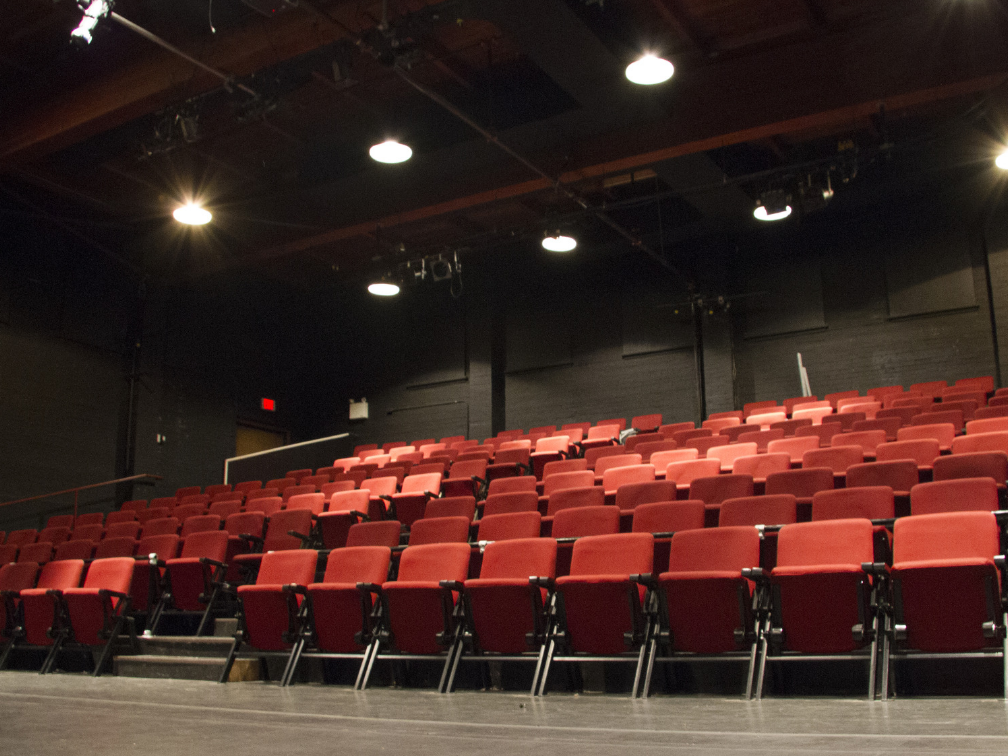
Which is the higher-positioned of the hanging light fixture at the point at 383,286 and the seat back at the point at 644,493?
the hanging light fixture at the point at 383,286

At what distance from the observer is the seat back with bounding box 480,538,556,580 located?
4.14 meters

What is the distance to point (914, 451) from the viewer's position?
5.15 metres

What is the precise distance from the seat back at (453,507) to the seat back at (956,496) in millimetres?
2557

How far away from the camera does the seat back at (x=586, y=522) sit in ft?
15.1

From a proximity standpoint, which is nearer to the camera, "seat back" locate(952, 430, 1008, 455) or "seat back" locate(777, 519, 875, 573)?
"seat back" locate(777, 519, 875, 573)

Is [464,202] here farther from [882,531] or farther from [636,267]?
[882,531]

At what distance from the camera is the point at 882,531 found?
373 cm

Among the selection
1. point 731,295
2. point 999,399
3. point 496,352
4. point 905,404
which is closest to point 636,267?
point 731,295

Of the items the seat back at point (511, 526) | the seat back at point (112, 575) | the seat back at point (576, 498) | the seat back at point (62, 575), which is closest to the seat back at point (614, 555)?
the seat back at point (511, 526)

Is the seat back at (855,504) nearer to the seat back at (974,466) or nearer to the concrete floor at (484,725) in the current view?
the seat back at (974,466)

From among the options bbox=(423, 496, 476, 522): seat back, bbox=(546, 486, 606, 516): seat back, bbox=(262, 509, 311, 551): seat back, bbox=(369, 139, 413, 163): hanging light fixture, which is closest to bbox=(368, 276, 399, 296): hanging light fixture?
bbox=(369, 139, 413, 163): hanging light fixture

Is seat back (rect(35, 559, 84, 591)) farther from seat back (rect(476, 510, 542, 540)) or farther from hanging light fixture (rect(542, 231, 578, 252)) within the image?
hanging light fixture (rect(542, 231, 578, 252))

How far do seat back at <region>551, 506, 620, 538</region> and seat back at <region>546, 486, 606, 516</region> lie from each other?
0.56 m

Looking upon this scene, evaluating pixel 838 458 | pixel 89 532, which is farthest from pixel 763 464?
pixel 89 532
